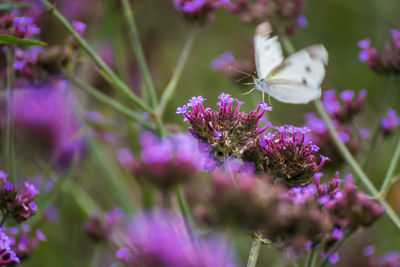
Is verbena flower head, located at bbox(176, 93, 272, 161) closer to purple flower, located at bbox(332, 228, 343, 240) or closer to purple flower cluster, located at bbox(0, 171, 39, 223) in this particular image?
purple flower, located at bbox(332, 228, 343, 240)

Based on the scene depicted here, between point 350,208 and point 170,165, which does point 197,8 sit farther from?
point 350,208

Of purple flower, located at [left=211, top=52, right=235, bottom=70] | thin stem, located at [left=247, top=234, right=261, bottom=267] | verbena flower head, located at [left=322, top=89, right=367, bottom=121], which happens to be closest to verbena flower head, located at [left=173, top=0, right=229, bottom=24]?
purple flower, located at [left=211, top=52, right=235, bottom=70]

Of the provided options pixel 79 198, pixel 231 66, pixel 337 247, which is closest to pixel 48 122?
pixel 79 198

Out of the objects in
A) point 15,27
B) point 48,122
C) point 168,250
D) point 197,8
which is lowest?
point 168,250

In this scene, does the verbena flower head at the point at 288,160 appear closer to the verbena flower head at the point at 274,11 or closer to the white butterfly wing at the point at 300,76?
the white butterfly wing at the point at 300,76

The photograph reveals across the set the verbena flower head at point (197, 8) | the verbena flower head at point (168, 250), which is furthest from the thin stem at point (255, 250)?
the verbena flower head at point (197, 8)
